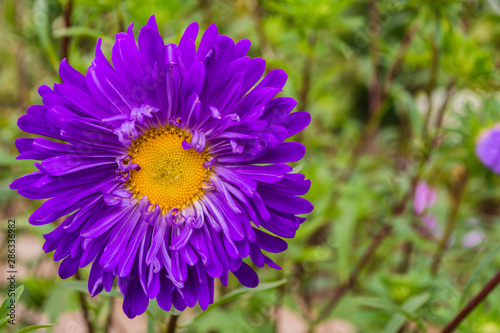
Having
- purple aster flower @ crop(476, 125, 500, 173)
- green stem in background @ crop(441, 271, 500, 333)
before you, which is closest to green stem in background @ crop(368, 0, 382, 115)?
purple aster flower @ crop(476, 125, 500, 173)

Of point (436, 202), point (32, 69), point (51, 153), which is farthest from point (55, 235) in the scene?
point (32, 69)

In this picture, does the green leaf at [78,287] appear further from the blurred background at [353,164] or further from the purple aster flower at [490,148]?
the purple aster flower at [490,148]

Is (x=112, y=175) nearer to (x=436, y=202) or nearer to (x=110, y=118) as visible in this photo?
(x=110, y=118)

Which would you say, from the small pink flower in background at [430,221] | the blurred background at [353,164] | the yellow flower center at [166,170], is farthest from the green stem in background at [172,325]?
the small pink flower in background at [430,221]

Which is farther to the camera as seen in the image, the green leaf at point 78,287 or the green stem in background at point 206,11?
the green stem in background at point 206,11

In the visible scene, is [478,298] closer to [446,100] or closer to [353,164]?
[446,100]

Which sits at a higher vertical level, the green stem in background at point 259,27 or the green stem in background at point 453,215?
the green stem in background at point 259,27
